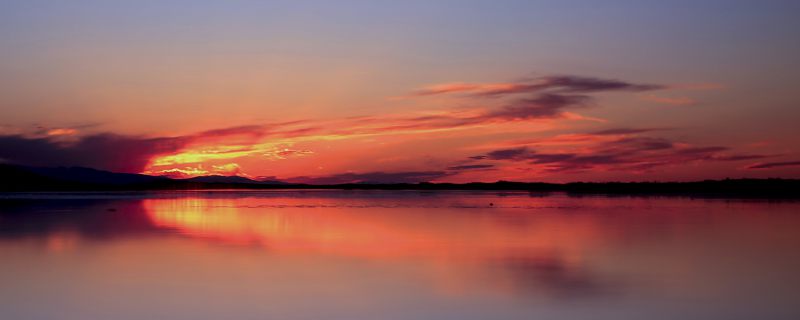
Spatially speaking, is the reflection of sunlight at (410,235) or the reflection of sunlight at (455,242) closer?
the reflection of sunlight at (455,242)

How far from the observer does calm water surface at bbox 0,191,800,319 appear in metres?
11.8

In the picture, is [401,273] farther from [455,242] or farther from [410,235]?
[410,235]

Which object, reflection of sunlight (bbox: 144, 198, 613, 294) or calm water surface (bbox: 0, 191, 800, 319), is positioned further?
reflection of sunlight (bbox: 144, 198, 613, 294)

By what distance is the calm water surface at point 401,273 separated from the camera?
11750mm

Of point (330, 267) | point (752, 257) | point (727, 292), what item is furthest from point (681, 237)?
point (330, 267)

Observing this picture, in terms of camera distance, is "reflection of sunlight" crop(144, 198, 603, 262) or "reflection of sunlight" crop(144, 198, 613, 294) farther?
"reflection of sunlight" crop(144, 198, 603, 262)

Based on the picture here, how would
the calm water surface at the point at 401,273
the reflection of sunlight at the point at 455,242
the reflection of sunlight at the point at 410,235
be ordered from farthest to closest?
the reflection of sunlight at the point at 410,235 < the reflection of sunlight at the point at 455,242 < the calm water surface at the point at 401,273

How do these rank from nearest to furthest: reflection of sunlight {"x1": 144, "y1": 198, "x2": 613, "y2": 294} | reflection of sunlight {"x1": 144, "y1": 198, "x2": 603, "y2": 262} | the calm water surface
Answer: the calm water surface < reflection of sunlight {"x1": 144, "y1": 198, "x2": 613, "y2": 294} < reflection of sunlight {"x1": 144, "y1": 198, "x2": 603, "y2": 262}

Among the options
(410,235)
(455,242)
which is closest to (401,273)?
(455,242)

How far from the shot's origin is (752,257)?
1855cm

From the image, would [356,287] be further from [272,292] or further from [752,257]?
[752,257]

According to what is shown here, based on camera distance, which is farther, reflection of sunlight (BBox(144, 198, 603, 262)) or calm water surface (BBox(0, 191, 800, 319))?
reflection of sunlight (BBox(144, 198, 603, 262))

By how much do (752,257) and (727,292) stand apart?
5877 mm

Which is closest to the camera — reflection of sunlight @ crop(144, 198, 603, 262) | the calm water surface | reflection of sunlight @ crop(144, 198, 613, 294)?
the calm water surface
